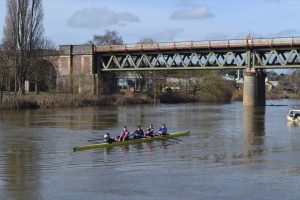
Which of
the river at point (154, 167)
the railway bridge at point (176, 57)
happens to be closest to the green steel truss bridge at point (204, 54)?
the railway bridge at point (176, 57)

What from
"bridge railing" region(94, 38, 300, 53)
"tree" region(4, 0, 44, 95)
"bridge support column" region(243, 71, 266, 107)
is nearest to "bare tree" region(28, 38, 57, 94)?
"tree" region(4, 0, 44, 95)

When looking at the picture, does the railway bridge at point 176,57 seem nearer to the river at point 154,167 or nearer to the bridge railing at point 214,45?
the bridge railing at point 214,45

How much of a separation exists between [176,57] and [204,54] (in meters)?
5.10

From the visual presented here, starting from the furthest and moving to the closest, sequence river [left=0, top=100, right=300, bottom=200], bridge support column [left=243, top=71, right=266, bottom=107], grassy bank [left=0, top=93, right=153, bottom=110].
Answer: bridge support column [left=243, top=71, right=266, bottom=107], grassy bank [left=0, top=93, right=153, bottom=110], river [left=0, top=100, right=300, bottom=200]

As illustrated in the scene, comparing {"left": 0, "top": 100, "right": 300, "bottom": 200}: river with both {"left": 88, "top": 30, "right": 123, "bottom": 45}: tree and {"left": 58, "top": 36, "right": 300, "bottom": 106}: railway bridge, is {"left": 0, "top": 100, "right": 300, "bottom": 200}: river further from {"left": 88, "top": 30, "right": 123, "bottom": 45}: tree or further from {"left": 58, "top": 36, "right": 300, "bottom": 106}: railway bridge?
{"left": 88, "top": 30, "right": 123, "bottom": 45}: tree

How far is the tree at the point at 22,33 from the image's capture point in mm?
80812

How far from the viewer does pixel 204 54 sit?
91.1 metres

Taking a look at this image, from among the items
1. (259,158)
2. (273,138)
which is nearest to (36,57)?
(273,138)

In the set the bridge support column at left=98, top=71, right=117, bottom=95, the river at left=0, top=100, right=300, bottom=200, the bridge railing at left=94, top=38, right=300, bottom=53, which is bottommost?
the river at left=0, top=100, right=300, bottom=200

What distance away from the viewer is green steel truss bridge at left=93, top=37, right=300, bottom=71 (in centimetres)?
8475

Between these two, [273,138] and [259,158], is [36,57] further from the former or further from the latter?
[259,158]

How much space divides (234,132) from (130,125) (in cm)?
1158

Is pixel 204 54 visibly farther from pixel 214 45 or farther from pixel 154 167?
pixel 154 167

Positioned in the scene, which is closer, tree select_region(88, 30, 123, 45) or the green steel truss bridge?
the green steel truss bridge
